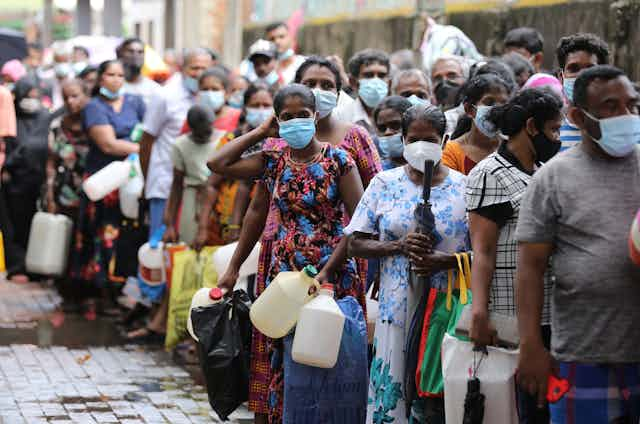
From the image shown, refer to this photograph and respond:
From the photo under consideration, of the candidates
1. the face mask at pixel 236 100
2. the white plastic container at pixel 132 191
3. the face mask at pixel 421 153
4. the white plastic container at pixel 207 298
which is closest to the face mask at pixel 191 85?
the face mask at pixel 236 100

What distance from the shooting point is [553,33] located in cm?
1155

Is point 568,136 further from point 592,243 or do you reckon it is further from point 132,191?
point 132,191

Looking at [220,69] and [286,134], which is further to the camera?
[220,69]

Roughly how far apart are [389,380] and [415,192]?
0.83 meters

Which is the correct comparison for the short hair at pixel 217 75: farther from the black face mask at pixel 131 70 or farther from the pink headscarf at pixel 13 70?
the pink headscarf at pixel 13 70

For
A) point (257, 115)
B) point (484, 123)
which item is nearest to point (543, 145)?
point (484, 123)

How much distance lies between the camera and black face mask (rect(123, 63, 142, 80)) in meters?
13.0

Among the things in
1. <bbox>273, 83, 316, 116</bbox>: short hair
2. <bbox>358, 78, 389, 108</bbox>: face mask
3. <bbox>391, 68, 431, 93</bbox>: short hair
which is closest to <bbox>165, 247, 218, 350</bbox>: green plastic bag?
<bbox>358, 78, 389, 108</bbox>: face mask

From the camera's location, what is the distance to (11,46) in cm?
1535

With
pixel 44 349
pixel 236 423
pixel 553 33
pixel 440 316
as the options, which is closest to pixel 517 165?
pixel 440 316

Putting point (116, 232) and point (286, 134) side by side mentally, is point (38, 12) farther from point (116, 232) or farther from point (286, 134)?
point (286, 134)

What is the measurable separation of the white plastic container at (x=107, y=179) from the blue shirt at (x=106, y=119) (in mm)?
369

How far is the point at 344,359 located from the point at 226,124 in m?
4.09

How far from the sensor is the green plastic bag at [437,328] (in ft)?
→ 19.0
